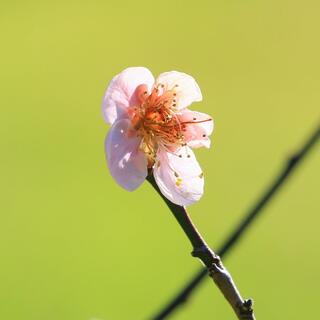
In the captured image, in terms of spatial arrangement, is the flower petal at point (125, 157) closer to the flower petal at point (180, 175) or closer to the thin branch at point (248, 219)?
the flower petal at point (180, 175)

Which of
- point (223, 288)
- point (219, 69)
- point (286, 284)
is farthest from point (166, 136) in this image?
point (219, 69)

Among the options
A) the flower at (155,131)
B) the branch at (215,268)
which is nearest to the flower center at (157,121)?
the flower at (155,131)

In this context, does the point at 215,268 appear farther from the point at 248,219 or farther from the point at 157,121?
the point at 157,121

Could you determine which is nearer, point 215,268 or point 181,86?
point 215,268

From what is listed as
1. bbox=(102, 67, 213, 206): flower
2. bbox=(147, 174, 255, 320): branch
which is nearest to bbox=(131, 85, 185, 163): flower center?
bbox=(102, 67, 213, 206): flower

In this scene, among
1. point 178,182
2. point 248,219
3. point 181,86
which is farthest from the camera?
point 181,86

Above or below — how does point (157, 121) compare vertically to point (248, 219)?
above

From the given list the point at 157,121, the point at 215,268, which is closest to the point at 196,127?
the point at 157,121

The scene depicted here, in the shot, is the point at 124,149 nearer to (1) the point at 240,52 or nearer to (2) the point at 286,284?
(2) the point at 286,284
